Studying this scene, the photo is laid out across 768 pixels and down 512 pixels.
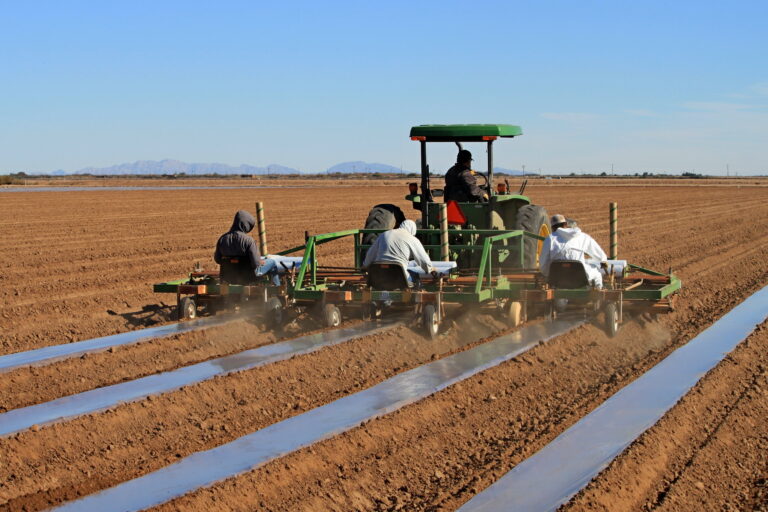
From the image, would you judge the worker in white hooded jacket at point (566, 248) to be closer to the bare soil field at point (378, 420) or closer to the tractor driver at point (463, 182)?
the bare soil field at point (378, 420)

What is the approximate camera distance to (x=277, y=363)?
9.29 m

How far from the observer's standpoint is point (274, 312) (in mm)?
11547

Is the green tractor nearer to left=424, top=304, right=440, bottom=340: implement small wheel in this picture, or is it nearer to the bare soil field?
the bare soil field

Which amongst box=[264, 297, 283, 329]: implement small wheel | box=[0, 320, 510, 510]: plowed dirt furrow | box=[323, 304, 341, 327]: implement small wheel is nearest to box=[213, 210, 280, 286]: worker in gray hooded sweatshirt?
box=[264, 297, 283, 329]: implement small wheel

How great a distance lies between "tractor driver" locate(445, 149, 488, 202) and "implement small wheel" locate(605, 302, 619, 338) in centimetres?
259

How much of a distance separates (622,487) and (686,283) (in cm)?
973

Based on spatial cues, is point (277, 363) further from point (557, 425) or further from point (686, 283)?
point (686, 283)

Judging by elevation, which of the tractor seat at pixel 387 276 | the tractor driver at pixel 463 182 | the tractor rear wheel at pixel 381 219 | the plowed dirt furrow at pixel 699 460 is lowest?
the plowed dirt furrow at pixel 699 460

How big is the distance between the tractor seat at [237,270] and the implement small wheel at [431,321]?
2.26 m

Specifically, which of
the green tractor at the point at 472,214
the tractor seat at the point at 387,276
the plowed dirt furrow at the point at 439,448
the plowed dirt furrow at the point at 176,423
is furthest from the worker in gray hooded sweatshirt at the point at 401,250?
the plowed dirt furrow at the point at 439,448

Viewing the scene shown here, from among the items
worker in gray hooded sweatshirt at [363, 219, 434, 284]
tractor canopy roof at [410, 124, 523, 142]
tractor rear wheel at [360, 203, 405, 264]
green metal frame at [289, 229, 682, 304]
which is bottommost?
green metal frame at [289, 229, 682, 304]

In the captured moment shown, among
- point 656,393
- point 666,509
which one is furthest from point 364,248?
point 666,509

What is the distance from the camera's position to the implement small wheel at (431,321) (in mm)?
10664

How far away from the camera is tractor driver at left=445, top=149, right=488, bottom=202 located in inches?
506
